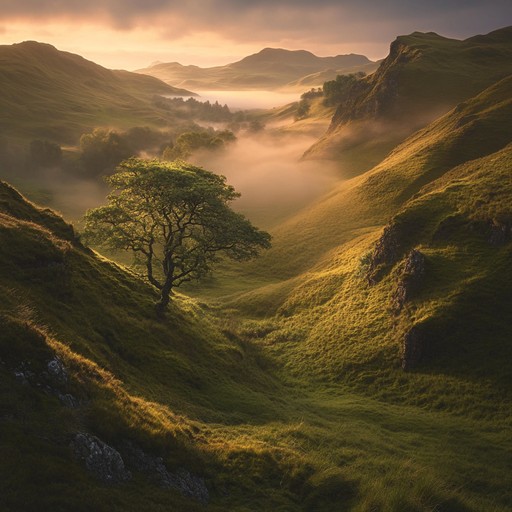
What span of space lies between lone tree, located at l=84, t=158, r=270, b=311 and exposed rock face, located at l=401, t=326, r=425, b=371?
1718cm

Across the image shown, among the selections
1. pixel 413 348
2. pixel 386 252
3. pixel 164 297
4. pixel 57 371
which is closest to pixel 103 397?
pixel 57 371

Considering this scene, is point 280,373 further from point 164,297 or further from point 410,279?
point 410,279

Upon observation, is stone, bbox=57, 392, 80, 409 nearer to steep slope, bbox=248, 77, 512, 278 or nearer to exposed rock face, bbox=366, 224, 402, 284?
exposed rock face, bbox=366, 224, 402, 284

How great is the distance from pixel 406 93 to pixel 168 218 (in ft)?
426

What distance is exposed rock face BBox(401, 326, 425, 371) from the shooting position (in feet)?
140

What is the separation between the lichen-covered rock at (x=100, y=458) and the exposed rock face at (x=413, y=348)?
108ft

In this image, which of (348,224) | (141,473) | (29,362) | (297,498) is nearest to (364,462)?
(297,498)

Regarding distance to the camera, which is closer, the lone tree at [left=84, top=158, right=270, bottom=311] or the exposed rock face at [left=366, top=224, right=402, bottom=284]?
the lone tree at [left=84, top=158, right=270, bottom=311]

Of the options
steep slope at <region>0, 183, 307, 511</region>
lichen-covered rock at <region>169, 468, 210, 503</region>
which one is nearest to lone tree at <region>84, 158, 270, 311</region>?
steep slope at <region>0, 183, 307, 511</region>

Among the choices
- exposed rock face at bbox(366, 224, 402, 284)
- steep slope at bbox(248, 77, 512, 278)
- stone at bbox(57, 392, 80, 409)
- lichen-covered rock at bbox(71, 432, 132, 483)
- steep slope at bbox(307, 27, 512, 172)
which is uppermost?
steep slope at bbox(307, 27, 512, 172)

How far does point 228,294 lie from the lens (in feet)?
245

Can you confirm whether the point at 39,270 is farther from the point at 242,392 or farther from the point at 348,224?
the point at 348,224

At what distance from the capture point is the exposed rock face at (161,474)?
Result: 16.9m

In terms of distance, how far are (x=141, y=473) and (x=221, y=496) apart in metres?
3.92
